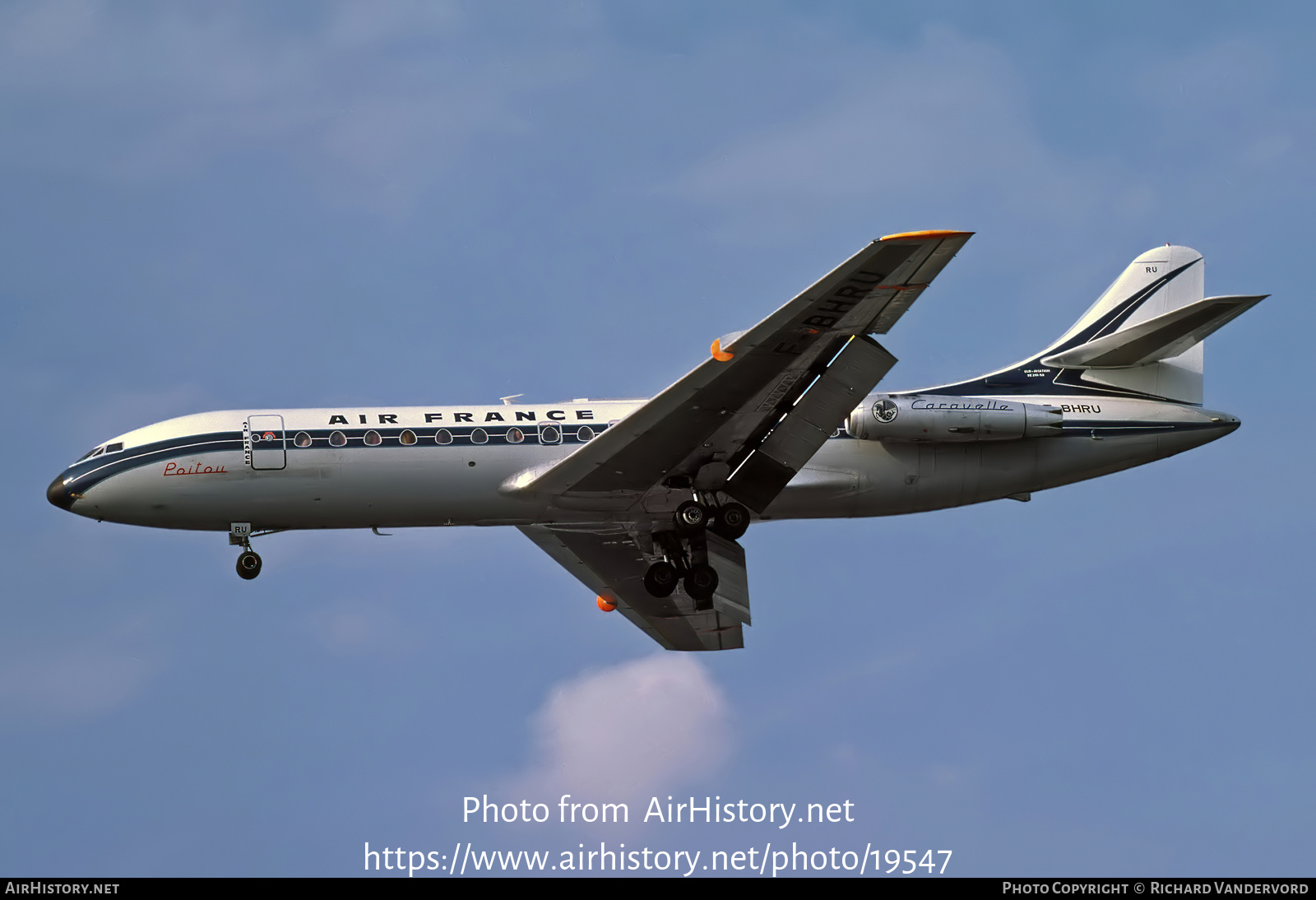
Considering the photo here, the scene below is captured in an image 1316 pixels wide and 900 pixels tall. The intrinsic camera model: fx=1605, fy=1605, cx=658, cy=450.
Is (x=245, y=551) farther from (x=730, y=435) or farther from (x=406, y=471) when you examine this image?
(x=730, y=435)

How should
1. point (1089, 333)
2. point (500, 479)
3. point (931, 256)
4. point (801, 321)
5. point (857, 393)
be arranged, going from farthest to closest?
point (1089, 333) → point (500, 479) → point (857, 393) → point (801, 321) → point (931, 256)

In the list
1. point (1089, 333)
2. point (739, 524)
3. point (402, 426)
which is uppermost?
point (1089, 333)

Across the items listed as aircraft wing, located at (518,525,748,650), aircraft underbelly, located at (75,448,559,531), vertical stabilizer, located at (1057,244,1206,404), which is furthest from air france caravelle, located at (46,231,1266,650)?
vertical stabilizer, located at (1057,244,1206,404)

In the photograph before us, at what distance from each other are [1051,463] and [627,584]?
9.26m

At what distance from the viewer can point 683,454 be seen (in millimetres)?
29328

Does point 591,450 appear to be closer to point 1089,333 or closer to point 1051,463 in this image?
point 1051,463

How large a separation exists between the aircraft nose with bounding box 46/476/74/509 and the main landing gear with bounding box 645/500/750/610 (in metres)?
11.2

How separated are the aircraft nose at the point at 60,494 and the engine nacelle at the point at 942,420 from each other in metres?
15.0

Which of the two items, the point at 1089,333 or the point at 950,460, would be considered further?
the point at 1089,333

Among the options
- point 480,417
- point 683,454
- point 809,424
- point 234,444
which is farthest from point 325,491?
point 809,424

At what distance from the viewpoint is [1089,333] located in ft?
112

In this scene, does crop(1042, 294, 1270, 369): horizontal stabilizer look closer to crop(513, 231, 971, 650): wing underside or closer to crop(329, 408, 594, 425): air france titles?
crop(513, 231, 971, 650): wing underside

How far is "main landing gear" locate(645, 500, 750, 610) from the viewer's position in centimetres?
3031

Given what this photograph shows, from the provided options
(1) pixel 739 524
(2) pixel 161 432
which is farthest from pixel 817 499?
(2) pixel 161 432
